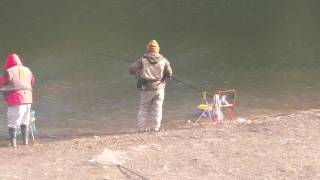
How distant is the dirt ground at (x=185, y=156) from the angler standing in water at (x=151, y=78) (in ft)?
3.98

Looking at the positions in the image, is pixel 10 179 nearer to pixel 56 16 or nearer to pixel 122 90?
pixel 122 90

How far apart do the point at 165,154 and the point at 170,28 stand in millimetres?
17002

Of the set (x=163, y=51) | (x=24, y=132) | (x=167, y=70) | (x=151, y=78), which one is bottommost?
(x=24, y=132)

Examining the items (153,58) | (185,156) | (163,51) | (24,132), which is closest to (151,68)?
(153,58)

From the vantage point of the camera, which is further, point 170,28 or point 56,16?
point 56,16

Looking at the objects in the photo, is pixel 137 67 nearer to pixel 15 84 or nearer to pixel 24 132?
pixel 15 84

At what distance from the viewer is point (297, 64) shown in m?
17.2

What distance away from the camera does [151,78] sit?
955cm

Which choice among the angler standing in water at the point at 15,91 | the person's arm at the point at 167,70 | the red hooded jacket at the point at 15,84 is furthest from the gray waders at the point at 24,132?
the person's arm at the point at 167,70

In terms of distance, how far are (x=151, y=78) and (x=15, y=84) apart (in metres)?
1.96

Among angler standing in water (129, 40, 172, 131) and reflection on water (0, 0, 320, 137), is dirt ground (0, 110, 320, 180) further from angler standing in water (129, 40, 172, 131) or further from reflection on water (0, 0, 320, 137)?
reflection on water (0, 0, 320, 137)

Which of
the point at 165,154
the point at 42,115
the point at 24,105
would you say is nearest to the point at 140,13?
the point at 42,115

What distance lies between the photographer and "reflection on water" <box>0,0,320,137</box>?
12.7 metres

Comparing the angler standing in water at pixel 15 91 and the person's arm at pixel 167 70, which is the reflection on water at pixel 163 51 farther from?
the person's arm at pixel 167 70
